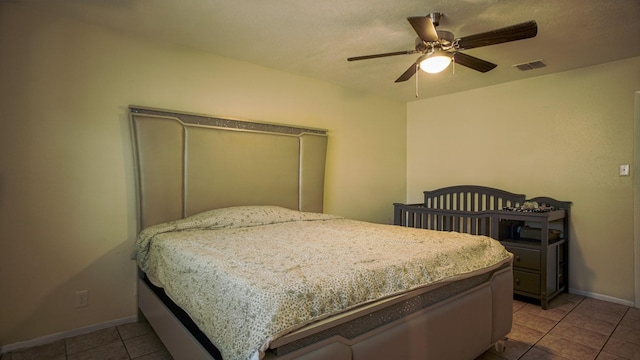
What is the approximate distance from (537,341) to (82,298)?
338 centimetres

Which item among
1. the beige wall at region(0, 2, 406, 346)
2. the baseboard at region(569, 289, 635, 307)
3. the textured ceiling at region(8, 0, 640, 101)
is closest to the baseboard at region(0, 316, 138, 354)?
the beige wall at region(0, 2, 406, 346)

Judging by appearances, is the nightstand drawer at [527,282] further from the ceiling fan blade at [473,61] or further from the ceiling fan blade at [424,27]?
the ceiling fan blade at [424,27]

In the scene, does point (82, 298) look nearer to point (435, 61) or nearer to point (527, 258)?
point (435, 61)

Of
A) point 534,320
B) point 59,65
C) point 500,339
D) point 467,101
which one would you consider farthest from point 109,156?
point 467,101

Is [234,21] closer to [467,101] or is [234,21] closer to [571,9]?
[571,9]

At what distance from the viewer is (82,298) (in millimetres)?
2477

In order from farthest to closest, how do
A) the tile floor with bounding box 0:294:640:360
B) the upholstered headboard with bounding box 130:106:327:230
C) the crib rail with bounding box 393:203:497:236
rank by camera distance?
the crib rail with bounding box 393:203:497:236 → the upholstered headboard with bounding box 130:106:327:230 → the tile floor with bounding box 0:294:640:360

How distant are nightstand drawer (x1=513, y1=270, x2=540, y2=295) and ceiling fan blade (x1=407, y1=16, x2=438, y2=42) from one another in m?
2.44

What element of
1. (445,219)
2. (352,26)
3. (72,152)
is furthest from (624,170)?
(72,152)

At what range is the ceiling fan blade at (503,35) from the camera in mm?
1877

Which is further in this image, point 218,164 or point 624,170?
point 624,170

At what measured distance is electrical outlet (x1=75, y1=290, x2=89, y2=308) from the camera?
2459 millimetres

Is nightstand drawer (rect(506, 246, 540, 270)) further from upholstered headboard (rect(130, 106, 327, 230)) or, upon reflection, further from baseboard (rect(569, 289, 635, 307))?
upholstered headboard (rect(130, 106, 327, 230))

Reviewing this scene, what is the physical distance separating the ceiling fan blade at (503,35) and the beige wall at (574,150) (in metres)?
1.56
